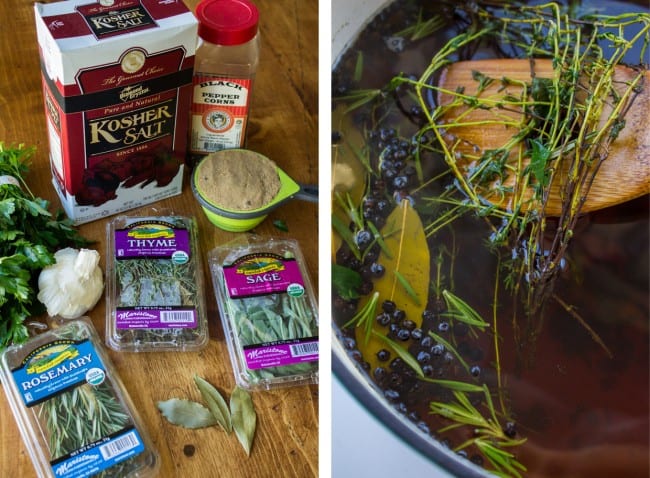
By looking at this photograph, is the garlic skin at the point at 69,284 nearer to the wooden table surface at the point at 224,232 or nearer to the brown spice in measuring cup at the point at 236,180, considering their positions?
the wooden table surface at the point at 224,232

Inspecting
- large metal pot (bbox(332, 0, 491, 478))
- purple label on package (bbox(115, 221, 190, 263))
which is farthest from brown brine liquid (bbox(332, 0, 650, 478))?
purple label on package (bbox(115, 221, 190, 263))

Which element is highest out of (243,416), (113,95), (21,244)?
(113,95)

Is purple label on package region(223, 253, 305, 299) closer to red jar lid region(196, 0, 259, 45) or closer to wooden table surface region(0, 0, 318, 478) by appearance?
wooden table surface region(0, 0, 318, 478)

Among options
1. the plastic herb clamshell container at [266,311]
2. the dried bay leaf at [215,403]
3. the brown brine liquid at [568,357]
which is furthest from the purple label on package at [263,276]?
the brown brine liquid at [568,357]

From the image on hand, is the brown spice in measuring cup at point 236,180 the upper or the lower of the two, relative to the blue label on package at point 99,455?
upper

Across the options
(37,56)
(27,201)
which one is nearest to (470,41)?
(27,201)

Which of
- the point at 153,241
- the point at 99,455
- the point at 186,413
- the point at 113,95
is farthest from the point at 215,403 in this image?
the point at 113,95

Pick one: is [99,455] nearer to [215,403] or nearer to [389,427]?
[215,403]

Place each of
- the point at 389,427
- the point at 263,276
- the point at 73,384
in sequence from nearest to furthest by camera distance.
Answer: the point at 389,427 < the point at 73,384 < the point at 263,276

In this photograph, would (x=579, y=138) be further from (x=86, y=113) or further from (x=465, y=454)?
(x=86, y=113)
